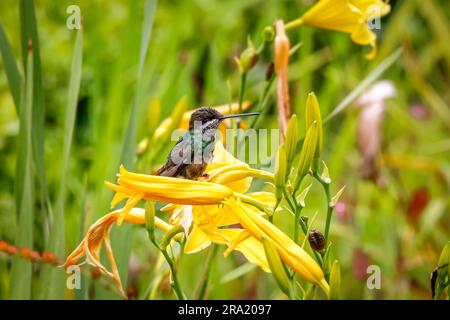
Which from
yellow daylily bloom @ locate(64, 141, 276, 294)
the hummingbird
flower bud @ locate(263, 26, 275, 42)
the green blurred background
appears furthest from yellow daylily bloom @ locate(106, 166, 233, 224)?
flower bud @ locate(263, 26, 275, 42)

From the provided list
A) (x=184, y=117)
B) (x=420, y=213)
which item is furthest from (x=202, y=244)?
(x=420, y=213)

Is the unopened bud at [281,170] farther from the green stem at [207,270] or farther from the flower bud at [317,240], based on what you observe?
the green stem at [207,270]

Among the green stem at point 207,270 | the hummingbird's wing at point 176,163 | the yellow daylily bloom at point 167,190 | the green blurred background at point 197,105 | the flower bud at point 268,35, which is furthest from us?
the green blurred background at point 197,105

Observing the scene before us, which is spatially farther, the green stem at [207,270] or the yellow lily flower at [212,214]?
the green stem at [207,270]

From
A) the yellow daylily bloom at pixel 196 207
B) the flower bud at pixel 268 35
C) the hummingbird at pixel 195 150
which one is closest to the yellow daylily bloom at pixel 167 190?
the yellow daylily bloom at pixel 196 207

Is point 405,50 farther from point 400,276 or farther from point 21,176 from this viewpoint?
point 21,176
